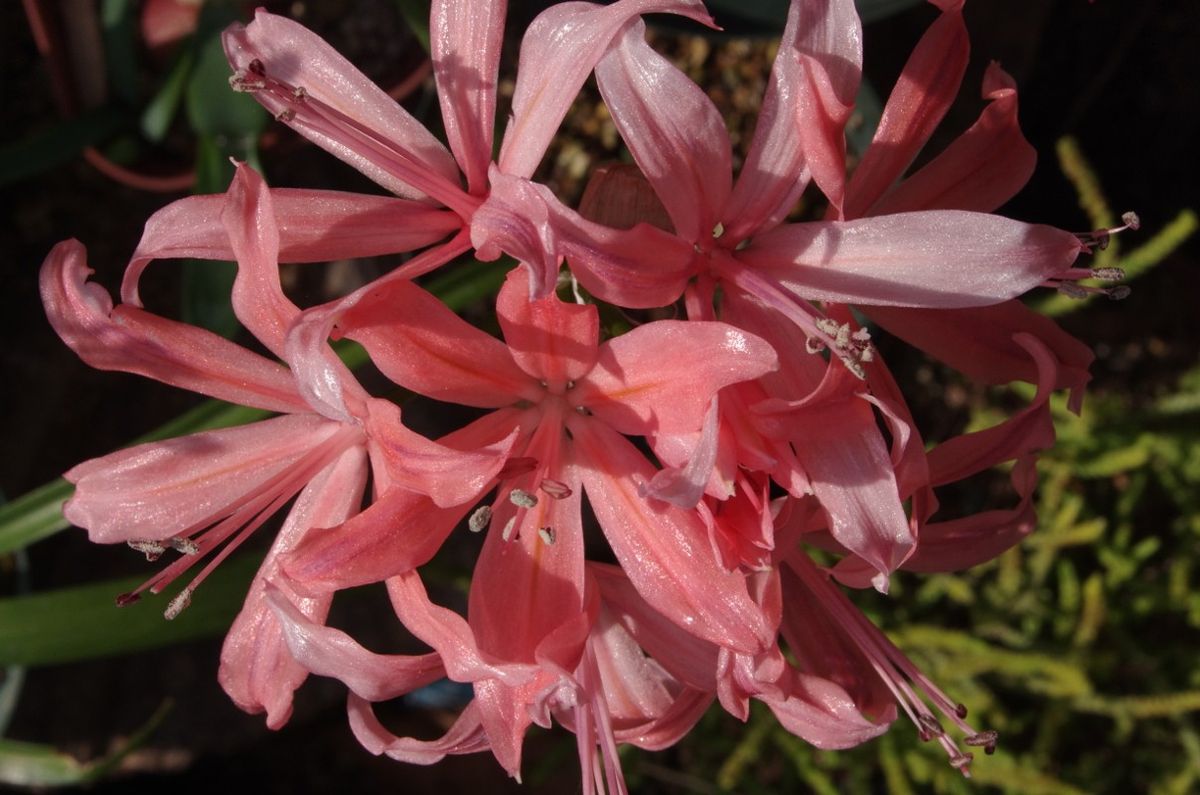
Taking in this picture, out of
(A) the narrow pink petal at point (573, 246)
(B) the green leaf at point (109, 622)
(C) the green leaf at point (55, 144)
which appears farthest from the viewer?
→ (C) the green leaf at point (55, 144)

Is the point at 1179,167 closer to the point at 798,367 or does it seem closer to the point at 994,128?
the point at 994,128

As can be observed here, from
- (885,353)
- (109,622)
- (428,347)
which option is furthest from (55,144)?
(885,353)

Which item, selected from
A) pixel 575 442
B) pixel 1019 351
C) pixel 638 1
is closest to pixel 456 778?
pixel 575 442

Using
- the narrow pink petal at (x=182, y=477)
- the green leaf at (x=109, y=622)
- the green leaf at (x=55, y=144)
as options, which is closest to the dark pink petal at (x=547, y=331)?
the narrow pink petal at (x=182, y=477)

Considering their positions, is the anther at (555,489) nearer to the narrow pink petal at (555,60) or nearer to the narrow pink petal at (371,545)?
the narrow pink petal at (371,545)

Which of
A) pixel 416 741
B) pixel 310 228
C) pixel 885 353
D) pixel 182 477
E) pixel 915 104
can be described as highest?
pixel 915 104

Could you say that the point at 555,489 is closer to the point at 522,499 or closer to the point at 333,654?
the point at 522,499
